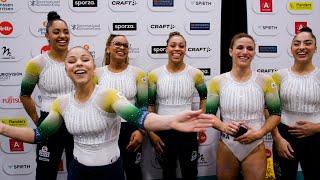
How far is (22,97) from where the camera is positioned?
334cm

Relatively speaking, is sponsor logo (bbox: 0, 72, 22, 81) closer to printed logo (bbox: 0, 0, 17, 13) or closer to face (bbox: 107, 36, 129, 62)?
printed logo (bbox: 0, 0, 17, 13)

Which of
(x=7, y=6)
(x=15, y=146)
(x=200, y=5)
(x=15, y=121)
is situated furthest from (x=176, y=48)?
(x=15, y=146)

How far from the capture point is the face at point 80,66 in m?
2.24

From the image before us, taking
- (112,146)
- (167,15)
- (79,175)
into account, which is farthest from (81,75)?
(167,15)

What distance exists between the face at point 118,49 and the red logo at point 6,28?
1254mm

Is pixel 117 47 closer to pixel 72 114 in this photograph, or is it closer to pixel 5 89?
pixel 72 114

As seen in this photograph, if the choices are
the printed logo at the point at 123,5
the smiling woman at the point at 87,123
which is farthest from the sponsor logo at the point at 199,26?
the smiling woman at the point at 87,123

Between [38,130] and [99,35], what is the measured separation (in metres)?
1.79

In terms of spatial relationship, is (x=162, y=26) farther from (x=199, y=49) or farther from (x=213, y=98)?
(x=213, y=98)

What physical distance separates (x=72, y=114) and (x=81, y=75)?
283mm

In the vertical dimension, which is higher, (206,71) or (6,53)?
(6,53)

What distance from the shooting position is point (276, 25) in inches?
162

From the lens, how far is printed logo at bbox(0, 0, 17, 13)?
3.69 m

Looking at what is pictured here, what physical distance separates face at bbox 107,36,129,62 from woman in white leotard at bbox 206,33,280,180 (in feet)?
3.09
